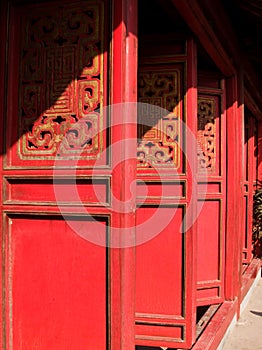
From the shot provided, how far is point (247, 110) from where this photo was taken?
7.09 meters

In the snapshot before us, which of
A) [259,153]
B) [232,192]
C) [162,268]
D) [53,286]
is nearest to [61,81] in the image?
[53,286]

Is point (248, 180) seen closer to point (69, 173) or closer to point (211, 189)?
point (211, 189)

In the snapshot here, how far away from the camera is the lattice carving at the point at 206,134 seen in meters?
4.43

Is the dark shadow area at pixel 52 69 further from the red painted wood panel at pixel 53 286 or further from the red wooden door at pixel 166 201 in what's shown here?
the red wooden door at pixel 166 201

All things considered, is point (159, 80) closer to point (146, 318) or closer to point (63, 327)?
point (146, 318)

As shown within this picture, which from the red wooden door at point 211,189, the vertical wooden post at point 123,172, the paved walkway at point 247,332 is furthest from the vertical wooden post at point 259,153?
the vertical wooden post at point 123,172

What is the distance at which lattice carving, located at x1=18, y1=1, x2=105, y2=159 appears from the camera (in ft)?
6.56

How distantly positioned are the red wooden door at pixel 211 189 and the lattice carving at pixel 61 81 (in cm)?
250

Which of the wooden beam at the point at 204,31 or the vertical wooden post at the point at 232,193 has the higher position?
the wooden beam at the point at 204,31

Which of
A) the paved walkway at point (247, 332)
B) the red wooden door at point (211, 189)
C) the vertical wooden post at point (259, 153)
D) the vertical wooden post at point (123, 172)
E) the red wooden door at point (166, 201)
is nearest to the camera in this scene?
the vertical wooden post at point (123, 172)

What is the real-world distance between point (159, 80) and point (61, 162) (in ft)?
5.53

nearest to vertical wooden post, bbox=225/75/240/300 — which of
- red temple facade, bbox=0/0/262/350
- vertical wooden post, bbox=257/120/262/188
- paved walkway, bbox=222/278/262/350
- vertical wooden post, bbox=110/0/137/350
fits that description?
paved walkway, bbox=222/278/262/350

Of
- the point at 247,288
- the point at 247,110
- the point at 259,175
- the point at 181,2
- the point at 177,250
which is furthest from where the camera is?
the point at 259,175

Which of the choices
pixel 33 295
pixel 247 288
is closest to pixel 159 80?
pixel 33 295
